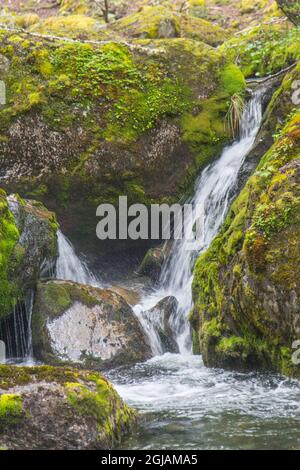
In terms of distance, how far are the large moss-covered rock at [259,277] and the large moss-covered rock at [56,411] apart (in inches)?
101

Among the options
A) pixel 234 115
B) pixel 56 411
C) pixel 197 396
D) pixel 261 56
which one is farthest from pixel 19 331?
pixel 261 56

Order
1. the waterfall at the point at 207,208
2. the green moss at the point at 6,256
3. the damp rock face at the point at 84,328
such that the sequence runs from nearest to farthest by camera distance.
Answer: the damp rock face at the point at 84,328
the green moss at the point at 6,256
the waterfall at the point at 207,208

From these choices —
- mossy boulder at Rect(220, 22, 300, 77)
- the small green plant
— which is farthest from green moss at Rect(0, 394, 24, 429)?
mossy boulder at Rect(220, 22, 300, 77)

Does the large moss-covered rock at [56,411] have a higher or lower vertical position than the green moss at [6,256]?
lower

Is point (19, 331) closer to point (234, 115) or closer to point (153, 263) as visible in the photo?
point (153, 263)

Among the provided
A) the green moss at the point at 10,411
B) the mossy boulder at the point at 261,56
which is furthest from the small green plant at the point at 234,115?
the green moss at the point at 10,411

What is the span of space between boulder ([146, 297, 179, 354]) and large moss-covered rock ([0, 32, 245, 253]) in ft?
10.7

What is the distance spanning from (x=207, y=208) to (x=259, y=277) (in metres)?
5.15

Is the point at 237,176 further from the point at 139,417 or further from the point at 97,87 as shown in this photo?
the point at 139,417

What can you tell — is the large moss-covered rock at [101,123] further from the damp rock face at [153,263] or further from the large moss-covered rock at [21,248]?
the large moss-covered rock at [21,248]

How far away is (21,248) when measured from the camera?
33.4ft

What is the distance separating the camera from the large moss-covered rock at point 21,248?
991 centimetres

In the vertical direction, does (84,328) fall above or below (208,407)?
above
